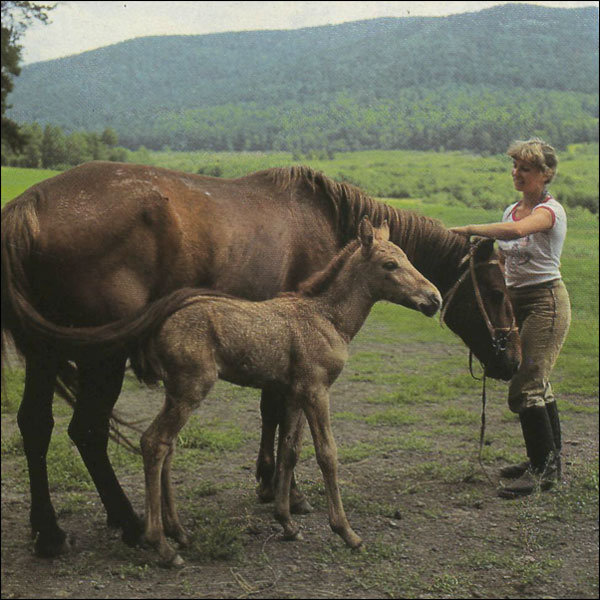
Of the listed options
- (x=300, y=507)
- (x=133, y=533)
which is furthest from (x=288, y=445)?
(x=300, y=507)

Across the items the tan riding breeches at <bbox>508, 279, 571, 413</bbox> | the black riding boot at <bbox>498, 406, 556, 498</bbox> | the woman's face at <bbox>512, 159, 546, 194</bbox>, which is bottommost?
the black riding boot at <bbox>498, 406, 556, 498</bbox>

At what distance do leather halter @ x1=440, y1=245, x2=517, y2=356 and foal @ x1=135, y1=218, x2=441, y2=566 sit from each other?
356 millimetres

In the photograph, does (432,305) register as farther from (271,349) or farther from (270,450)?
(270,450)

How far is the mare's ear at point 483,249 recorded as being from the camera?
2.70 m

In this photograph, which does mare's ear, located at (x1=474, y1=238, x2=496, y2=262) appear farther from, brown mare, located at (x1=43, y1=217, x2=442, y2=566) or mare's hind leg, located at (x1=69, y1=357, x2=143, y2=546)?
mare's hind leg, located at (x1=69, y1=357, x2=143, y2=546)

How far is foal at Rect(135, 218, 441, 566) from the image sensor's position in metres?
2.50

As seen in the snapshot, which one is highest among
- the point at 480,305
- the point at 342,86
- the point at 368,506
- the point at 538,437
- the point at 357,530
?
the point at 342,86

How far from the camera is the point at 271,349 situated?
2635mm

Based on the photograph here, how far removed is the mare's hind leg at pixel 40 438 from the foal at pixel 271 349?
0.77 m

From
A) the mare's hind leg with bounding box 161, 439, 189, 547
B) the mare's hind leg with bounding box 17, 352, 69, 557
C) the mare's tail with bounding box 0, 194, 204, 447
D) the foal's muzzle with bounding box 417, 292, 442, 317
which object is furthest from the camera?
the mare's hind leg with bounding box 17, 352, 69, 557

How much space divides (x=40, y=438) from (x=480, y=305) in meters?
2.63

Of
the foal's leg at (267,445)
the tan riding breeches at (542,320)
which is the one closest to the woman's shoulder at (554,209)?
the tan riding breeches at (542,320)

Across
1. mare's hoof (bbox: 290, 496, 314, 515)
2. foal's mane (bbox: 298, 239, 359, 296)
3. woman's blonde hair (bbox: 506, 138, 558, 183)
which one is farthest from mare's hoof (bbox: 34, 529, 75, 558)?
woman's blonde hair (bbox: 506, 138, 558, 183)

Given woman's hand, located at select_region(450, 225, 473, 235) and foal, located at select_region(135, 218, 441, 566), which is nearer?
foal, located at select_region(135, 218, 441, 566)
